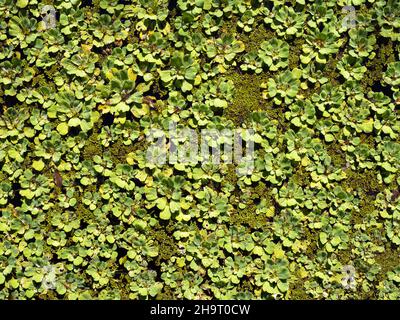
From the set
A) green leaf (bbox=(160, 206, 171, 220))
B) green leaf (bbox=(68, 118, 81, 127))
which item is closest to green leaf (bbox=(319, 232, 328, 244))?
green leaf (bbox=(160, 206, 171, 220))

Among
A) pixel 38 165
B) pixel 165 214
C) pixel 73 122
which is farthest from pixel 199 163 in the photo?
pixel 38 165

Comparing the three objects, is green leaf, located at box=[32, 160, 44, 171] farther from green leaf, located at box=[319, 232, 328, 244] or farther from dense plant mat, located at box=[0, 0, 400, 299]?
green leaf, located at box=[319, 232, 328, 244]

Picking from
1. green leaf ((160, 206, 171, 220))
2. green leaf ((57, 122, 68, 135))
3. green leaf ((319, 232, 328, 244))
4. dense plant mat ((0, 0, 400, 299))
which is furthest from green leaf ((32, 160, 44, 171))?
green leaf ((319, 232, 328, 244))

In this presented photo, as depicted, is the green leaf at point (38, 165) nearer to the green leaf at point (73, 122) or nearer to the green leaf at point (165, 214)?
the green leaf at point (73, 122)

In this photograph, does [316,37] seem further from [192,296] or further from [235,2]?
[192,296]

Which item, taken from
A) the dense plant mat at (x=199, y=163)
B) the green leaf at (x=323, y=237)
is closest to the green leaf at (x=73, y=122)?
the dense plant mat at (x=199, y=163)


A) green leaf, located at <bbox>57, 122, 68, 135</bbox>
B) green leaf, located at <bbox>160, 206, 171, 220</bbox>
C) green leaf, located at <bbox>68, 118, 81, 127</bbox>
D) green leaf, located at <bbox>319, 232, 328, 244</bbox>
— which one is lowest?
green leaf, located at <bbox>319, 232, 328, 244</bbox>

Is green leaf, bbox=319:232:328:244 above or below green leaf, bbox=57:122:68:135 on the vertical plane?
below

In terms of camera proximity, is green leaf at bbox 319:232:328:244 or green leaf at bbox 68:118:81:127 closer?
green leaf at bbox 68:118:81:127
